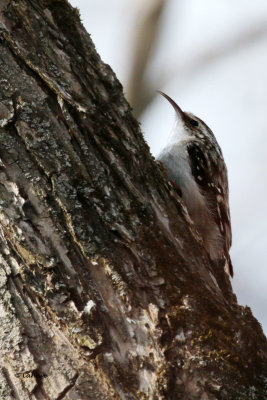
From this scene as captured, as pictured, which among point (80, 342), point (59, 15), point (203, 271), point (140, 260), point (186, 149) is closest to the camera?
point (80, 342)

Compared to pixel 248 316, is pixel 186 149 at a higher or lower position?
higher

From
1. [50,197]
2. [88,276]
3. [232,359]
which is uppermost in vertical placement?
[50,197]

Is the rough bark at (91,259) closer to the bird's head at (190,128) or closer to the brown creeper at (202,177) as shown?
the brown creeper at (202,177)

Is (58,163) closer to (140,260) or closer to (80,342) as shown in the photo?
(140,260)

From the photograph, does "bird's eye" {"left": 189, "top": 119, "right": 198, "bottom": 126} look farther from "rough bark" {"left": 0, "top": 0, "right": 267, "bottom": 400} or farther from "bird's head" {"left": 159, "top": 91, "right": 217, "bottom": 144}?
"rough bark" {"left": 0, "top": 0, "right": 267, "bottom": 400}

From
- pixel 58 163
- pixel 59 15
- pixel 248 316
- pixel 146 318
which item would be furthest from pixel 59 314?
pixel 59 15

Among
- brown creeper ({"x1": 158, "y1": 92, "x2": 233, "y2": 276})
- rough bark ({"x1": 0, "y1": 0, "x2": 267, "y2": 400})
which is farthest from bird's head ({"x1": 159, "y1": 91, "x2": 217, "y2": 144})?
rough bark ({"x1": 0, "y1": 0, "x2": 267, "y2": 400})

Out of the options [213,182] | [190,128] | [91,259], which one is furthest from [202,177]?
[91,259]

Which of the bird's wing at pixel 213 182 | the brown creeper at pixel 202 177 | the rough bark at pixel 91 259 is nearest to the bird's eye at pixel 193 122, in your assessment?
the brown creeper at pixel 202 177
